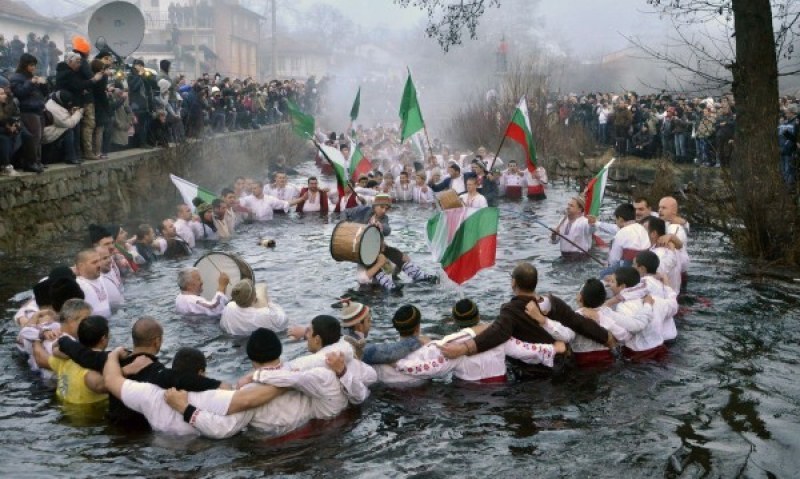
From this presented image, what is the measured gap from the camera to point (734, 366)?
9.09 m

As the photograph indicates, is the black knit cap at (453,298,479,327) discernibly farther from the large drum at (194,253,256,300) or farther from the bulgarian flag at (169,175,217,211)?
the bulgarian flag at (169,175,217,211)

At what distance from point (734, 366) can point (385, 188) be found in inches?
522

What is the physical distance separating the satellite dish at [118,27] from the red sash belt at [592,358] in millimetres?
14089

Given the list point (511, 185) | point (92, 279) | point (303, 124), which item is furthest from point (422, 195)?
point (92, 279)

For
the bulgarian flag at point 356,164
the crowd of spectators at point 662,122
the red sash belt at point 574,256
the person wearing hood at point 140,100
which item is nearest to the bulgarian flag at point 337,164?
the red sash belt at point 574,256

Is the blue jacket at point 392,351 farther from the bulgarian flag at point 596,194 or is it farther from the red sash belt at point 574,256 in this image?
the red sash belt at point 574,256

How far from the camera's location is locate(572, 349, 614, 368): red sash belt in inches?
349

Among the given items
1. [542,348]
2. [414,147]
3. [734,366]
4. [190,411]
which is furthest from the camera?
[414,147]

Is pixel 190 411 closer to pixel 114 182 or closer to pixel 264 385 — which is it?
pixel 264 385

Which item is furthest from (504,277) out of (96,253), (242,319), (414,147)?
(414,147)

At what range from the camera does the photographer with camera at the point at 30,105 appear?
552 inches

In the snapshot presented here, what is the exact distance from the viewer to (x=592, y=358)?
29.1 feet

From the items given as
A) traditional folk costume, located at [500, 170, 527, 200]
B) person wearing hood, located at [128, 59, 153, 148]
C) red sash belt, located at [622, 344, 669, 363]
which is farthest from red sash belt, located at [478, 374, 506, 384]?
traditional folk costume, located at [500, 170, 527, 200]

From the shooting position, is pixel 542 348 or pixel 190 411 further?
pixel 542 348
